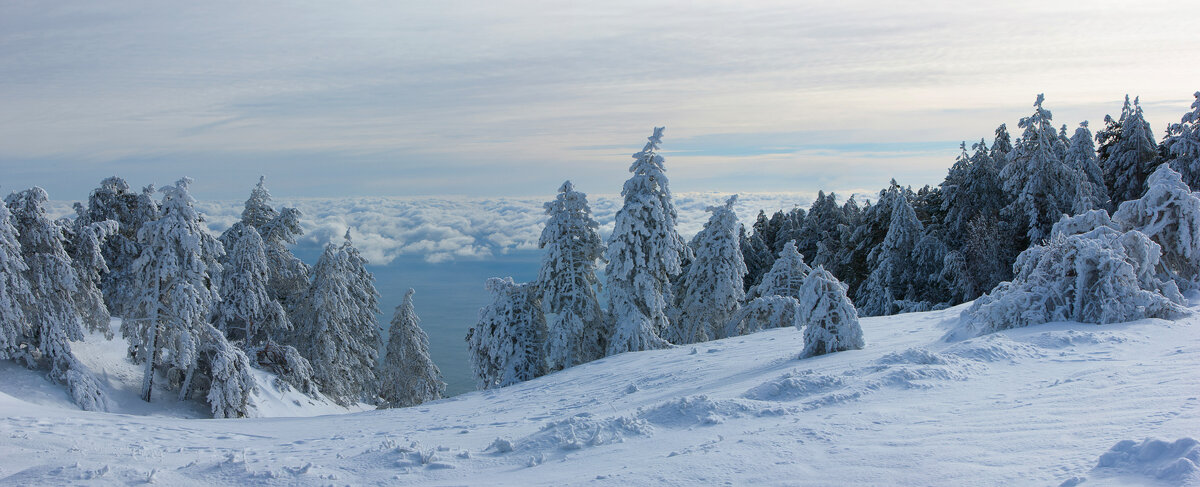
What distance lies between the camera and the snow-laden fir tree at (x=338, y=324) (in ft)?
105

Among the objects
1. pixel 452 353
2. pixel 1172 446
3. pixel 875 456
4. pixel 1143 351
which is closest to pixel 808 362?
pixel 1143 351

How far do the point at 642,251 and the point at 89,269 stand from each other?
21787mm

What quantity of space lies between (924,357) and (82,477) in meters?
12.5

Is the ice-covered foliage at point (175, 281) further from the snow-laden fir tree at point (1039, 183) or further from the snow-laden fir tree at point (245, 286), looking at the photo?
the snow-laden fir tree at point (1039, 183)

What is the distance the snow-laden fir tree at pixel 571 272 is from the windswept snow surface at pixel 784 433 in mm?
9056

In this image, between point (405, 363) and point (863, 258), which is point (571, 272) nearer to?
point (405, 363)

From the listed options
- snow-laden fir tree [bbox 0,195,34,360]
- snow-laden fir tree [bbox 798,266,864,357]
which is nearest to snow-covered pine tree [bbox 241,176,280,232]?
snow-laden fir tree [bbox 0,195,34,360]

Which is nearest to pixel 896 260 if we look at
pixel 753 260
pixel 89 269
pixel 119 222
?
pixel 753 260

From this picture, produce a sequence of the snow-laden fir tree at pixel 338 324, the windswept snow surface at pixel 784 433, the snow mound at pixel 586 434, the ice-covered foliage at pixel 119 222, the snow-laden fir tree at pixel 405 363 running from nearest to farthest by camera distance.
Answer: the windswept snow surface at pixel 784 433
the snow mound at pixel 586 434
the ice-covered foliage at pixel 119 222
the snow-laden fir tree at pixel 338 324
the snow-laden fir tree at pixel 405 363

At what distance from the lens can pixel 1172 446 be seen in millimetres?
6172

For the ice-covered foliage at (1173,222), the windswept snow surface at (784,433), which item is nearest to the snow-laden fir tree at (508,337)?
the windswept snow surface at (784,433)

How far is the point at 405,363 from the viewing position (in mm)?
38312

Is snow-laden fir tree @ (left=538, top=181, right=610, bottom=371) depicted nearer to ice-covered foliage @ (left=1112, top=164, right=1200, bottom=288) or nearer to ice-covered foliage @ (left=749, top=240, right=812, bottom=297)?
ice-covered foliage @ (left=749, top=240, right=812, bottom=297)

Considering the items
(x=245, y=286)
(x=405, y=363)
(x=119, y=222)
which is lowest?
(x=405, y=363)
